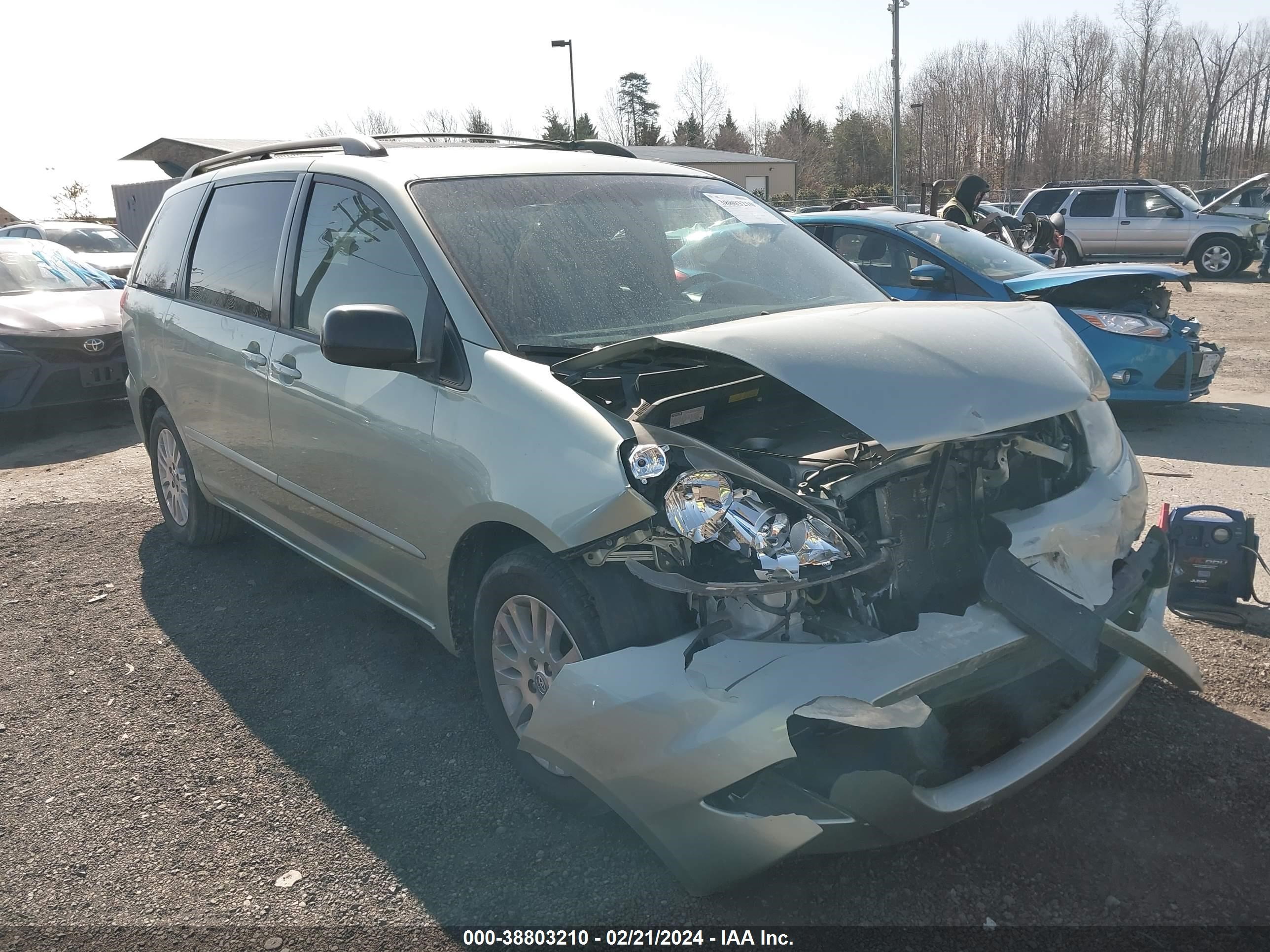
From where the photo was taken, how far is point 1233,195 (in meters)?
19.3

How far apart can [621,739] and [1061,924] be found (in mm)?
1155

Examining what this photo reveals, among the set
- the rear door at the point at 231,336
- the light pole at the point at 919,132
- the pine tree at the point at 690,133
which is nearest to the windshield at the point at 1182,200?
the rear door at the point at 231,336

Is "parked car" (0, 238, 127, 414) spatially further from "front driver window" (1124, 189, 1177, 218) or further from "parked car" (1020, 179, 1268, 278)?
"front driver window" (1124, 189, 1177, 218)

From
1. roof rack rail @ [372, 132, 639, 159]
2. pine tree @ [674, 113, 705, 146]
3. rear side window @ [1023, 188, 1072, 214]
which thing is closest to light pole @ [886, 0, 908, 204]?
rear side window @ [1023, 188, 1072, 214]

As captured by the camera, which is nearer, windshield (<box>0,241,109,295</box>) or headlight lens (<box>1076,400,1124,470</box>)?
headlight lens (<box>1076,400,1124,470</box>)

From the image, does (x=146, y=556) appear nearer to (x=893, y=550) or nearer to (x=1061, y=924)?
(x=893, y=550)

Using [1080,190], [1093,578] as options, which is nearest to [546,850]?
[1093,578]

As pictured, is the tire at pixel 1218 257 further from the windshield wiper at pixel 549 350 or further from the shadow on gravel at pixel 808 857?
the windshield wiper at pixel 549 350

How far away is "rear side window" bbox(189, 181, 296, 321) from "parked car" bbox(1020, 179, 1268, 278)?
61.1ft

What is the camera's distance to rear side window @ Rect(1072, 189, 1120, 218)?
20.3 metres

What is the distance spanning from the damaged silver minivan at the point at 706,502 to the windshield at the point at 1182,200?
64.7ft

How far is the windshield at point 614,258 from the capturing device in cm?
308

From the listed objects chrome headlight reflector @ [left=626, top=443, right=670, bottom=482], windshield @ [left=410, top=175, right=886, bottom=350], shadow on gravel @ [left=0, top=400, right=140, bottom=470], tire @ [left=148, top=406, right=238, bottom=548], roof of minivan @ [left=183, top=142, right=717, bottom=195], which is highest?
roof of minivan @ [left=183, top=142, right=717, bottom=195]

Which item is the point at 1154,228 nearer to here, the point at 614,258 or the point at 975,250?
the point at 975,250
